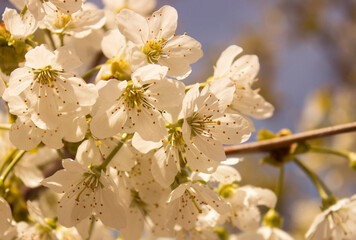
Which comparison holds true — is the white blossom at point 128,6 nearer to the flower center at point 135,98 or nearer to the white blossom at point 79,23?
the white blossom at point 79,23

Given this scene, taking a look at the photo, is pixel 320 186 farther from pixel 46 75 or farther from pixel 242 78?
pixel 46 75

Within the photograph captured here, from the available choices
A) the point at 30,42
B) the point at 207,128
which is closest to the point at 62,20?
the point at 30,42

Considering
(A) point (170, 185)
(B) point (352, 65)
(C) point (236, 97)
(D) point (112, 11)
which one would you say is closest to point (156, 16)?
(C) point (236, 97)

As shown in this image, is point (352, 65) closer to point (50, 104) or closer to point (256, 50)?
point (256, 50)

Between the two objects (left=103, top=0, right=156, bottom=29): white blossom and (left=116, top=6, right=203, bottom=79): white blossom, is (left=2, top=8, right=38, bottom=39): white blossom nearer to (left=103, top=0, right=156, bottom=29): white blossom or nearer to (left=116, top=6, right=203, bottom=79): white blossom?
(left=116, top=6, right=203, bottom=79): white blossom

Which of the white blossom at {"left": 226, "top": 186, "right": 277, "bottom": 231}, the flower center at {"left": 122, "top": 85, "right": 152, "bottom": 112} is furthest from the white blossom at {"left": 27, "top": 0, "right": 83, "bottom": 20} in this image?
the white blossom at {"left": 226, "top": 186, "right": 277, "bottom": 231}

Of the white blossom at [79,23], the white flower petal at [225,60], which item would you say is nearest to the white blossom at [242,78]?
the white flower petal at [225,60]
